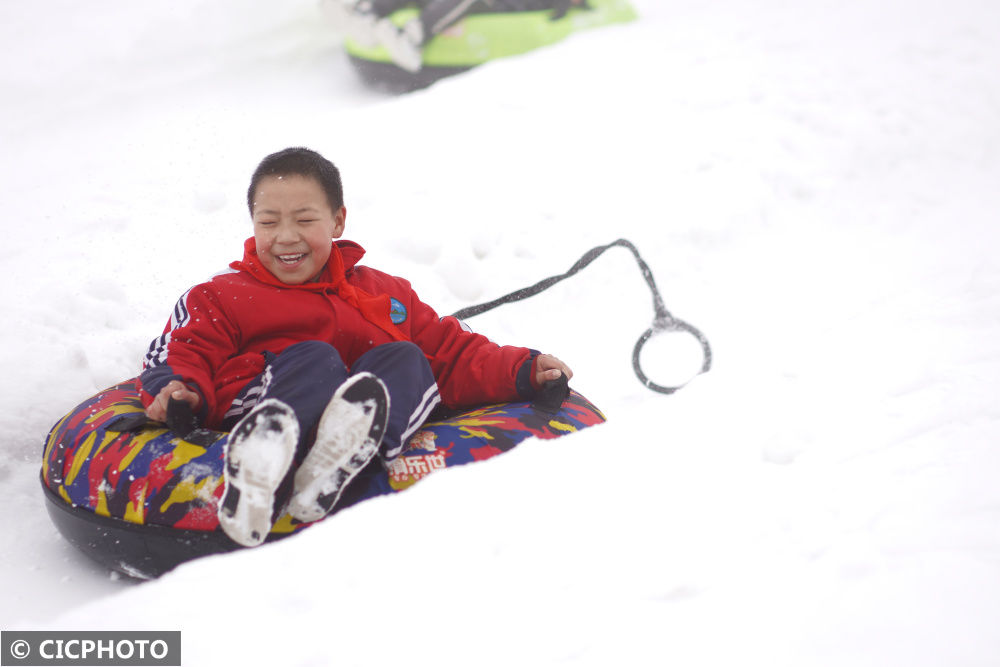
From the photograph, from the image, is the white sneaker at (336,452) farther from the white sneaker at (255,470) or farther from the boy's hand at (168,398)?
the boy's hand at (168,398)

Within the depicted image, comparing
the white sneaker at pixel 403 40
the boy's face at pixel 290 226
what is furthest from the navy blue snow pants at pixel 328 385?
the white sneaker at pixel 403 40

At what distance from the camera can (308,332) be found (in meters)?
1.92

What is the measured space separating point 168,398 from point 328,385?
1.18ft

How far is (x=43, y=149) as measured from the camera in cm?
396

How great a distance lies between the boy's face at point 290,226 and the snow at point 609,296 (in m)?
0.66

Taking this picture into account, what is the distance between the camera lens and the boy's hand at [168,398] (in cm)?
160

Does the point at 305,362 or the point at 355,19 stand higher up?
the point at 355,19

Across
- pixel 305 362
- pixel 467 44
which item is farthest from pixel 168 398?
pixel 467 44

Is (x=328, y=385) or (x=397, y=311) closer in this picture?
(x=328, y=385)

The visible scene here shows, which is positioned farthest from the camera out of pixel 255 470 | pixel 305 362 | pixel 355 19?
pixel 355 19

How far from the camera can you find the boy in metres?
1.41

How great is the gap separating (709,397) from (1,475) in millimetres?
1803

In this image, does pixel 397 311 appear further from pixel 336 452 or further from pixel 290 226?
pixel 336 452

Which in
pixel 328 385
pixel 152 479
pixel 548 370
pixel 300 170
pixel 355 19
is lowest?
pixel 548 370
